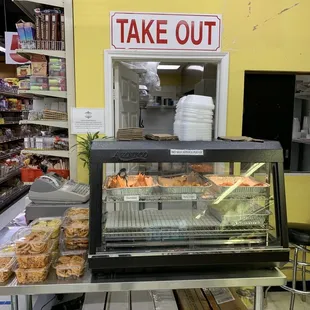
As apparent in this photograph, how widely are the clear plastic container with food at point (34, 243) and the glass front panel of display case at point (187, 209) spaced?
0.93 ft

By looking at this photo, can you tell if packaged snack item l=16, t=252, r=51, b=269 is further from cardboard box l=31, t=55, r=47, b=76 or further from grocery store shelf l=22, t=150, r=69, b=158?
cardboard box l=31, t=55, r=47, b=76

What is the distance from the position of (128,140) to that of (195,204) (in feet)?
1.63

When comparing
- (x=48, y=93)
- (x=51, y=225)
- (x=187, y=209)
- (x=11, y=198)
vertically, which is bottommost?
(x=11, y=198)

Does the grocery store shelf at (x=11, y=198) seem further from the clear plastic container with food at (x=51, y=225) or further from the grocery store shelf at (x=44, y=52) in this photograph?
the clear plastic container with food at (x=51, y=225)

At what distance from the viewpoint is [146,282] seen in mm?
1312

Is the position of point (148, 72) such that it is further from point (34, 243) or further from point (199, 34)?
point (34, 243)

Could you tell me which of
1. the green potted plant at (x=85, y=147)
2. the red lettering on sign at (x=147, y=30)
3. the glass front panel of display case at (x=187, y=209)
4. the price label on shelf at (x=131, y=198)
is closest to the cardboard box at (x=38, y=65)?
the green potted plant at (x=85, y=147)

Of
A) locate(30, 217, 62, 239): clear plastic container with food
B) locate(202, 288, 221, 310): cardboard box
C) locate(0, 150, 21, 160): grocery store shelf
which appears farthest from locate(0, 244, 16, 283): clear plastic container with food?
locate(0, 150, 21, 160): grocery store shelf

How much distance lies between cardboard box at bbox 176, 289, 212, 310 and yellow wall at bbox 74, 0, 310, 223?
1.49 meters

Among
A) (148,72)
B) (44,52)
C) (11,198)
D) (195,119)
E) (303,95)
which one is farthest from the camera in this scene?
(11,198)

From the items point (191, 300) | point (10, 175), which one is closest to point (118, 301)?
point (191, 300)

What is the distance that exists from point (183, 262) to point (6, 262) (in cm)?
81

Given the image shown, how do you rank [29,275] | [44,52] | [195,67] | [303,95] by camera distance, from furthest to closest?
[195,67] < [303,95] < [44,52] < [29,275]

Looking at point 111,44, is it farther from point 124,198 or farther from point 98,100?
point 124,198
